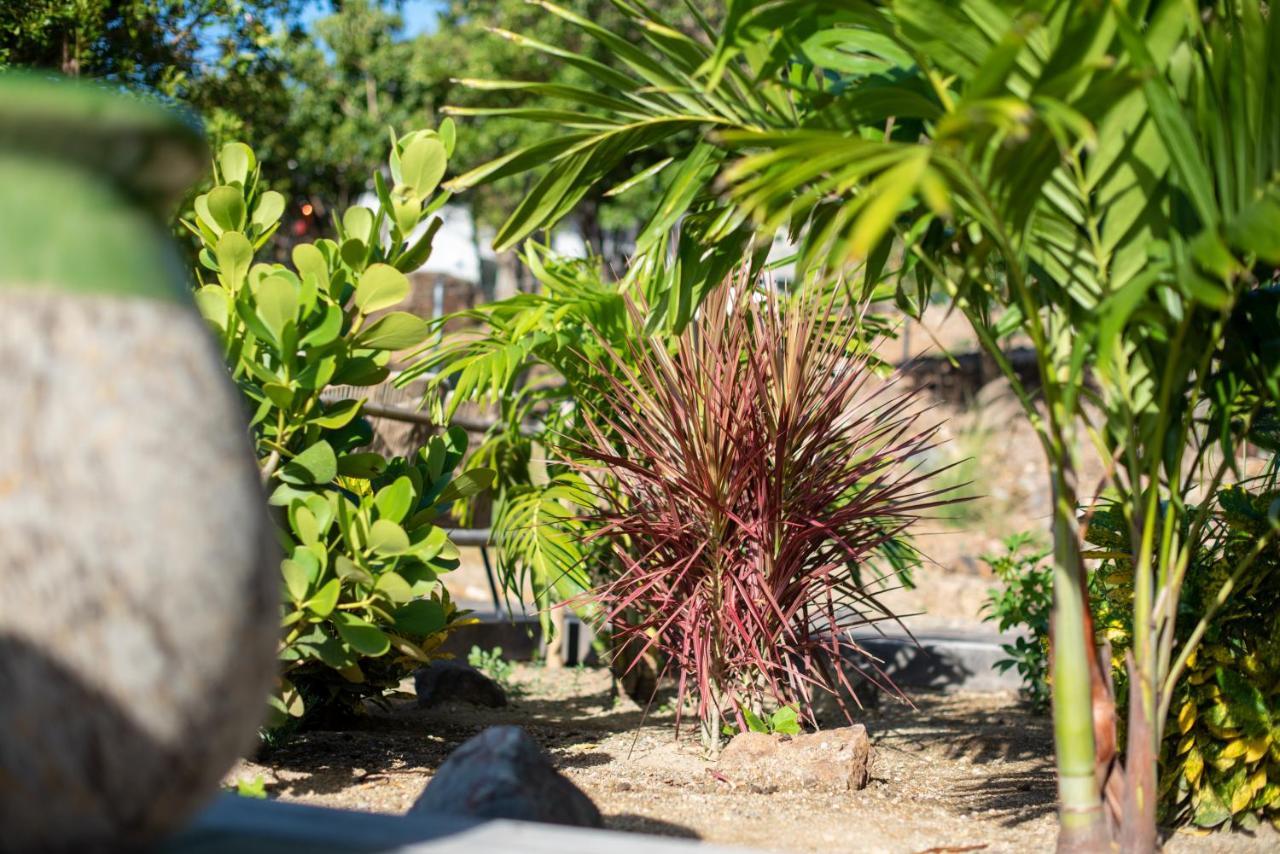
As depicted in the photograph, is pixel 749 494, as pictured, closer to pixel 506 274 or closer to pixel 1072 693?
pixel 1072 693

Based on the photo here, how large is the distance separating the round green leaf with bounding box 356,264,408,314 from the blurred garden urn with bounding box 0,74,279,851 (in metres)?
1.28

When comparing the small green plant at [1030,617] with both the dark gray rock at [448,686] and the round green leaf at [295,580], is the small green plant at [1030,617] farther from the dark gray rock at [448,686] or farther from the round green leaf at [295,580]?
the round green leaf at [295,580]

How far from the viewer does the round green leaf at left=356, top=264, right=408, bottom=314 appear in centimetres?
260

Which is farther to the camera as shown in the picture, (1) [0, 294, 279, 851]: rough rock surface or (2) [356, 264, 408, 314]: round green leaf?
(2) [356, 264, 408, 314]: round green leaf

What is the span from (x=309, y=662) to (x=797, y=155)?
224 cm

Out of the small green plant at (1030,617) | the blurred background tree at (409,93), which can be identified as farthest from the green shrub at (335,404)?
the blurred background tree at (409,93)

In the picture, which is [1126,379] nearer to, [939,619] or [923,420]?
[939,619]

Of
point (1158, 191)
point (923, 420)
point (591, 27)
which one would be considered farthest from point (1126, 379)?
point (923, 420)

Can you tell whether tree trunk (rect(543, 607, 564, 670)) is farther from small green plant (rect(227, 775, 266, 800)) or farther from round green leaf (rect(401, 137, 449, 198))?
round green leaf (rect(401, 137, 449, 198))

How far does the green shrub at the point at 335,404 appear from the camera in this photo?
253cm

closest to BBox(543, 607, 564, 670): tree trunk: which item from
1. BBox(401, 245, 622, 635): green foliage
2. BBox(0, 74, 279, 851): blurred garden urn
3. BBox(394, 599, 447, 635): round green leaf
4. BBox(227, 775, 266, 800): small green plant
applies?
BBox(401, 245, 622, 635): green foliage

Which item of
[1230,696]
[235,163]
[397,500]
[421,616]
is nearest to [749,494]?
[421,616]

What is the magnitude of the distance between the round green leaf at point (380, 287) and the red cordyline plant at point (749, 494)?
96 cm

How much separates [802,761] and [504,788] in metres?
1.33
